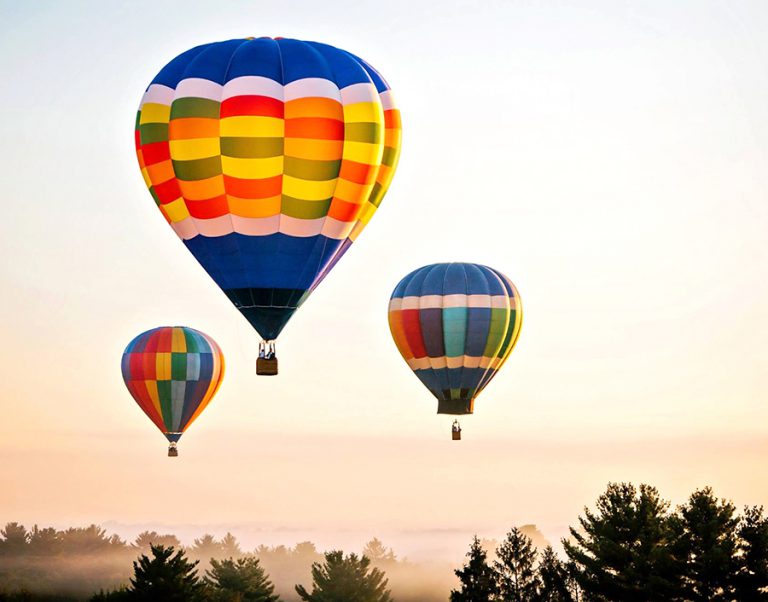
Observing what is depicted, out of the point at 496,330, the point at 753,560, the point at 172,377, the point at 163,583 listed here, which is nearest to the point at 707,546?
the point at 753,560

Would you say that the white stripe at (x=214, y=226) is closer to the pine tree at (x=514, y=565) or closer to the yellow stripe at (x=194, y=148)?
the yellow stripe at (x=194, y=148)

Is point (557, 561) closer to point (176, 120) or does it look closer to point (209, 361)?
point (209, 361)

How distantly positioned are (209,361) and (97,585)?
98066 millimetres

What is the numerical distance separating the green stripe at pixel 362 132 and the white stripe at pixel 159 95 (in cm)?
512

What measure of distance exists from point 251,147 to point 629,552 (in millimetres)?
23139

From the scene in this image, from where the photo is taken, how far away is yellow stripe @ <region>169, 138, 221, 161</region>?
4203cm

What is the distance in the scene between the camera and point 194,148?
139 ft

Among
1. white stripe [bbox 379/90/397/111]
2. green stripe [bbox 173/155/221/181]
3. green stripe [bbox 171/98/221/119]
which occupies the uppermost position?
white stripe [bbox 379/90/397/111]

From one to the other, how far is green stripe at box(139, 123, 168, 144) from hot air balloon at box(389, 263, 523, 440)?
59.1 feet

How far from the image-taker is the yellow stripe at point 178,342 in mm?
64500

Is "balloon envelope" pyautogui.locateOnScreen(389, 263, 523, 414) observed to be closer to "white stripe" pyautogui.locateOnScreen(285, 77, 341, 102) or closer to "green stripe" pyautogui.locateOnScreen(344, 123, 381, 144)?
"green stripe" pyautogui.locateOnScreen(344, 123, 381, 144)

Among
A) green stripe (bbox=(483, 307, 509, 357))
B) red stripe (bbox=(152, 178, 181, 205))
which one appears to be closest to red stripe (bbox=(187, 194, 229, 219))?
red stripe (bbox=(152, 178, 181, 205))

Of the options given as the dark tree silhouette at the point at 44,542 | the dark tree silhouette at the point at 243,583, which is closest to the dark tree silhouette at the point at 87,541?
the dark tree silhouette at the point at 44,542

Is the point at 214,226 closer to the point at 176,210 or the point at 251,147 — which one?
the point at 176,210
